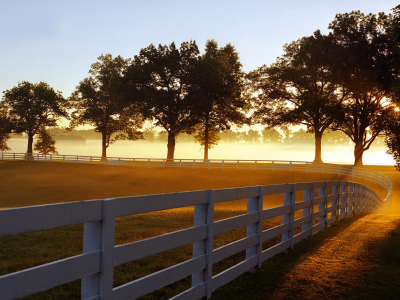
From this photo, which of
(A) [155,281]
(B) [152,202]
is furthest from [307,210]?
(B) [152,202]

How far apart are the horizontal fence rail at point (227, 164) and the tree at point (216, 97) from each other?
227 inches

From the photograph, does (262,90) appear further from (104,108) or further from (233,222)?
(233,222)

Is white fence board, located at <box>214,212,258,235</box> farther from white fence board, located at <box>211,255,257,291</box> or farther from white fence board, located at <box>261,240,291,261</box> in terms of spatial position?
white fence board, located at <box>261,240,291,261</box>

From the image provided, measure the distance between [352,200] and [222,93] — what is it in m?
37.4

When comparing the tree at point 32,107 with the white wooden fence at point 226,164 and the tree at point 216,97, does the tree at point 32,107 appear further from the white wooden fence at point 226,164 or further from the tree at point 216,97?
the tree at point 216,97

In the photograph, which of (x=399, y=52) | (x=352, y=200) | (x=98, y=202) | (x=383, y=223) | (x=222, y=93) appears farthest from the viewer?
(x=222, y=93)

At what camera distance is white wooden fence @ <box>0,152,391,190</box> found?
35.6 m

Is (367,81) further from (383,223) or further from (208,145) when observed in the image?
(383,223)

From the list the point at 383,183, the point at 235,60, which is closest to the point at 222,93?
the point at 235,60

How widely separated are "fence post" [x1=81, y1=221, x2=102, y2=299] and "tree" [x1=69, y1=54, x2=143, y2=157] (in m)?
55.4

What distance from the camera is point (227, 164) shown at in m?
42.6

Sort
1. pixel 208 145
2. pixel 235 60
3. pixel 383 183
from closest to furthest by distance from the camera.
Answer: pixel 383 183 < pixel 208 145 < pixel 235 60

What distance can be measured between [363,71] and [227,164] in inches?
706

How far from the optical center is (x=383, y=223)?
12.5 meters
